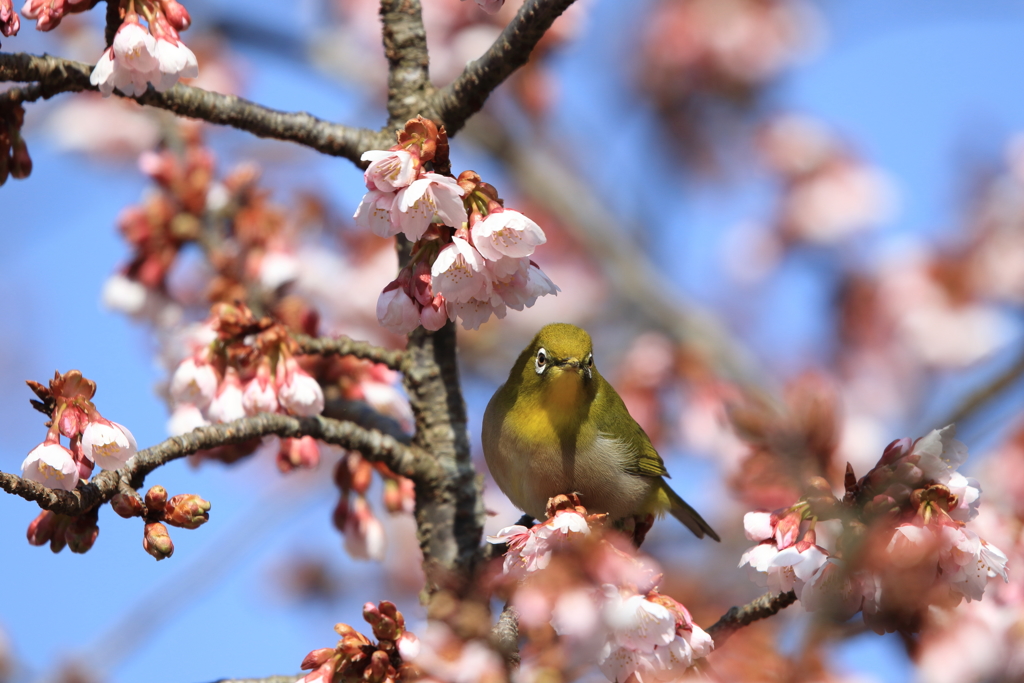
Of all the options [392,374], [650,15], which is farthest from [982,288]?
[392,374]

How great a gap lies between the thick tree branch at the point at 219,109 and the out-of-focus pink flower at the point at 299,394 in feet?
A: 2.28

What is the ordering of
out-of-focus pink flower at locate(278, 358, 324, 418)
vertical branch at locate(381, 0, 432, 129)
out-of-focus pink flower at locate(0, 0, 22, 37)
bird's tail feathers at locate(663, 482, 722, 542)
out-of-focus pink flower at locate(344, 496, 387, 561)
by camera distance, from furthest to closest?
bird's tail feathers at locate(663, 482, 722, 542), out-of-focus pink flower at locate(344, 496, 387, 561), vertical branch at locate(381, 0, 432, 129), out-of-focus pink flower at locate(278, 358, 324, 418), out-of-focus pink flower at locate(0, 0, 22, 37)

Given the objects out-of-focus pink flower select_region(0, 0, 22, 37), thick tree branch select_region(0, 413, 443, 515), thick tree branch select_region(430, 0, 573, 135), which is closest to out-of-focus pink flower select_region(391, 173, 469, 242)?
thick tree branch select_region(430, 0, 573, 135)

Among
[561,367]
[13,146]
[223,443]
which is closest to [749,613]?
[561,367]

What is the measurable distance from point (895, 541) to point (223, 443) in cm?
161

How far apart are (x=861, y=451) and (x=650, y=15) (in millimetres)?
4128

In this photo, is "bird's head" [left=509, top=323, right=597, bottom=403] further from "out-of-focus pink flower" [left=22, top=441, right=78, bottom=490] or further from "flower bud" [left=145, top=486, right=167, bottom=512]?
"out-of-focus pink flower" [left=22, top=441, right=78, bottom=490]

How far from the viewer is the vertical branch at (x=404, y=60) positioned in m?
2.82

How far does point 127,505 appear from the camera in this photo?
6.64 ft

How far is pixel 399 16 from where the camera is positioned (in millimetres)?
2943

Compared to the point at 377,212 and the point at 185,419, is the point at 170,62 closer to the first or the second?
the point at 377,212

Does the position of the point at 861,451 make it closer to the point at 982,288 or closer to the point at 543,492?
the point at 982,288

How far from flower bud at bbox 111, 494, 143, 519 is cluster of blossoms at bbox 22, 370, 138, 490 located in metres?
0.08

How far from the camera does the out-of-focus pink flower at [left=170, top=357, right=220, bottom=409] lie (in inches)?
114
